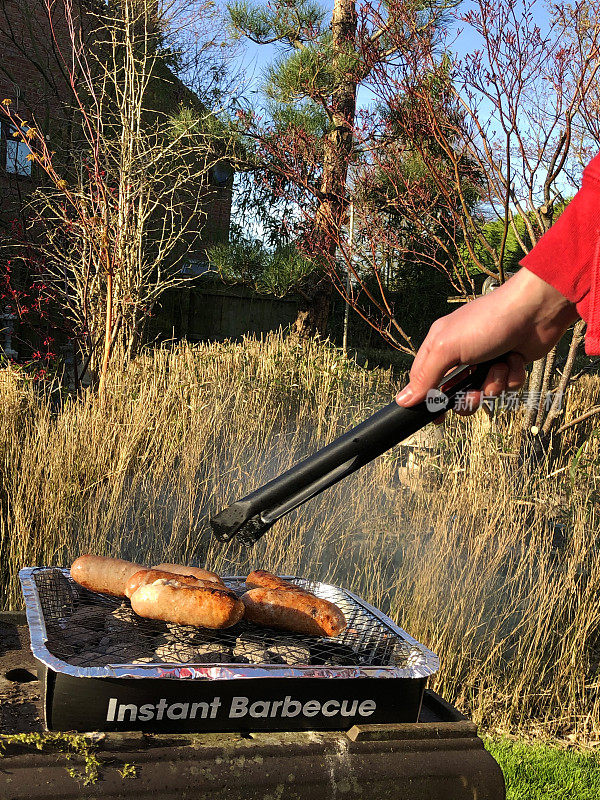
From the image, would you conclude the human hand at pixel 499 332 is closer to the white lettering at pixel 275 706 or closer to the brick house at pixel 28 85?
the white lettering at pixel 275 706

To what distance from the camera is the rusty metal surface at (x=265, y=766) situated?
1.59 m

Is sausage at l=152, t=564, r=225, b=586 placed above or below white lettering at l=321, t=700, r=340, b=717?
above

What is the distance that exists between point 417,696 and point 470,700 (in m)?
2.10

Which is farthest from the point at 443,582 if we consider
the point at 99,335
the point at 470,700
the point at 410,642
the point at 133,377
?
the point at 99,335

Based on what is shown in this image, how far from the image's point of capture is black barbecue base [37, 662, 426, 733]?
166 centimetres

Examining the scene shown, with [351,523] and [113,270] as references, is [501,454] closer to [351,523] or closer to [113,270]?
[351,523]

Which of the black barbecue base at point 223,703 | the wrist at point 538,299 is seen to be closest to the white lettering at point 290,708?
the black barbecue base at point 223,703

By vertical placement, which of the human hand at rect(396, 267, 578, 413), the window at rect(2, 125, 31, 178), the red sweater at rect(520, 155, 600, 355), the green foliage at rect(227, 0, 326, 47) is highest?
the green foliage at rect(227, 0, 326, 47)

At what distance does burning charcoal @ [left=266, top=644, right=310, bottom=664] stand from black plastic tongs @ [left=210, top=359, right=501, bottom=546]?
0.27 metres

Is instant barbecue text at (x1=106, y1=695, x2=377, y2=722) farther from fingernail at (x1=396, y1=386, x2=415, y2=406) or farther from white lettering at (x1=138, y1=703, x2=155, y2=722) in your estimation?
fingernail at (x1=396, y1=386, x2=415, y2=406)

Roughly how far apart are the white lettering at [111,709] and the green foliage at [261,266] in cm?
812

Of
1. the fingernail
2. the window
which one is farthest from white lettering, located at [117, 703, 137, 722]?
the window

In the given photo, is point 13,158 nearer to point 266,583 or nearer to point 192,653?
point 266,583

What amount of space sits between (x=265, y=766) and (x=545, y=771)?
215 cm
